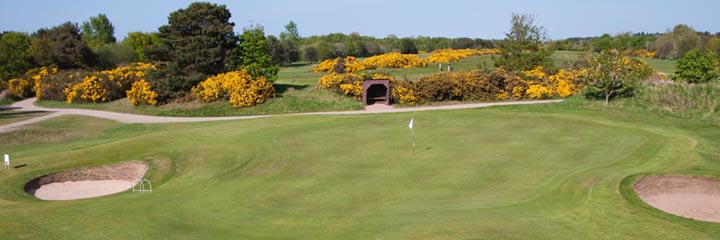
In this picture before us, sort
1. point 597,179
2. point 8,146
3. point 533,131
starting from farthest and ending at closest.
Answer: point 8,146, point 533,131, point 597,179

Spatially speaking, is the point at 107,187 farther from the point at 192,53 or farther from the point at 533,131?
the point at 192,53

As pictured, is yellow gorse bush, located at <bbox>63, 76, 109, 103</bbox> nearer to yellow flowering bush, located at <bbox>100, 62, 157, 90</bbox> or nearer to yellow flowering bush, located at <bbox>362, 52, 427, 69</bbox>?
yellow flowering bush, located at <bbox>100, 62, 157, 90</bbox>

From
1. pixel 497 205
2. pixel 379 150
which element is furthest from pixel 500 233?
pixel 379 150

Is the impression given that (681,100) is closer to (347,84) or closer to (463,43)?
(347,84)

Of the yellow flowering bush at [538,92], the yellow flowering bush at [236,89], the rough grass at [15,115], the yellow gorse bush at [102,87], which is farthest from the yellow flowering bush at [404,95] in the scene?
the rough grass at [15,115]

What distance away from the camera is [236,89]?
51.3 metres

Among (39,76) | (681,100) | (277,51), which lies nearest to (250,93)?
(39,76)

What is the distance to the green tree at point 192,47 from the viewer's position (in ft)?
177

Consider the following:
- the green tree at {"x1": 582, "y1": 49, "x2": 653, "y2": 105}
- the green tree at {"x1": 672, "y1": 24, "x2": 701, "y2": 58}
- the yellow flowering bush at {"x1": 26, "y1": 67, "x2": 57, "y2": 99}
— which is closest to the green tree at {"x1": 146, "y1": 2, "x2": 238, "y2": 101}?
the yellow flowering bush at {"x1": 26, "y1": 67, "x2": 57, "y2": 99}

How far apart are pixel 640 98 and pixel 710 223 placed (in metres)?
26.5

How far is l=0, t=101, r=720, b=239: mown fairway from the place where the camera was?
1585 centimetres

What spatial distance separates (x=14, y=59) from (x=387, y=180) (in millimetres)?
67884

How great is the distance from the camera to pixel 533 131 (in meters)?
29.2

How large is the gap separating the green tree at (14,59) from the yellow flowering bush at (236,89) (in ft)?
104
